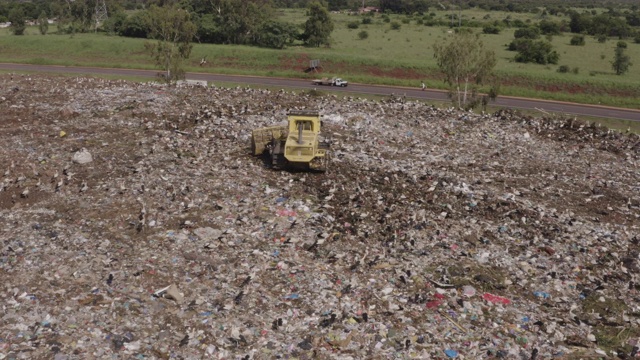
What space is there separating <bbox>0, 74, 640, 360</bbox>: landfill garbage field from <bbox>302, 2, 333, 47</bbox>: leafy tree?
3451 centimetres

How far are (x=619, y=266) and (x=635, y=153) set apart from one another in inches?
346

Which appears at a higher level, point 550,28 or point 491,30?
point 550,28

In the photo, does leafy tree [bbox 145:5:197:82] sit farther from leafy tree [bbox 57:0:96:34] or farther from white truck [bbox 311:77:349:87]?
leafy tree [bbox 57:0:96:34]

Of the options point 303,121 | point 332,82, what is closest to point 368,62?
point 332,82

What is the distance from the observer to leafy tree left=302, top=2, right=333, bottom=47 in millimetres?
49344

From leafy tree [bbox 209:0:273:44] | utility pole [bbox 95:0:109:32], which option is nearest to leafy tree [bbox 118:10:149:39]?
leafy tree [bbox 209:0:273:44]

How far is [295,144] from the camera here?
1245cm

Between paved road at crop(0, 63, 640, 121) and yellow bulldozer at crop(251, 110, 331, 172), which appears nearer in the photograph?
yellow bulldozer at crop(251, 110, 331, 172)

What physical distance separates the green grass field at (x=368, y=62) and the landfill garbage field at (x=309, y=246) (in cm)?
2156

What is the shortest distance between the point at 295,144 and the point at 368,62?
3048cm

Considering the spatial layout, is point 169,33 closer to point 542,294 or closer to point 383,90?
point 383,90

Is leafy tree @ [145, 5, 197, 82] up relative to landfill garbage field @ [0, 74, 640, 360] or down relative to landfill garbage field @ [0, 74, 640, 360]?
up

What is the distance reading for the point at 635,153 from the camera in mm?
16984

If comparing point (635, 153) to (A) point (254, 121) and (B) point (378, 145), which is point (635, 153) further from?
(A) point (254, 121)
